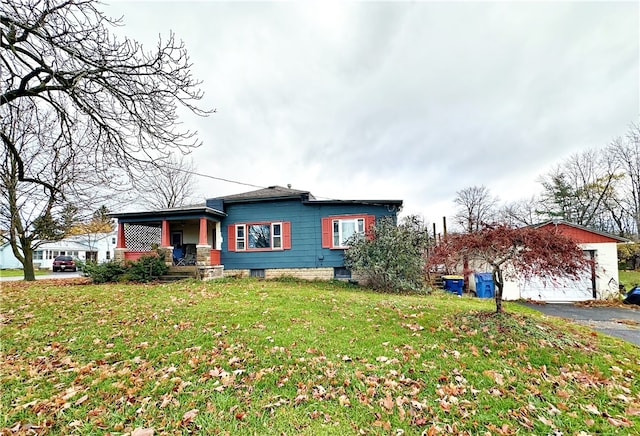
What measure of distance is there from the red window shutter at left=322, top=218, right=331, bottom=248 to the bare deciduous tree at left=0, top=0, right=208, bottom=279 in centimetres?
855

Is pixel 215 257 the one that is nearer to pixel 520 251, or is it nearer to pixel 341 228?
→ pixel 341 228

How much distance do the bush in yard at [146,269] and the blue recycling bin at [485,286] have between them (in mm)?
14108

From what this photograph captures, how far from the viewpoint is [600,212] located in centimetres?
2317

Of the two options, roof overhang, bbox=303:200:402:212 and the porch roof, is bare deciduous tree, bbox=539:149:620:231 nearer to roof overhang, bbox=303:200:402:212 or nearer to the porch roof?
roof overhang, bbox=303:200:402:212

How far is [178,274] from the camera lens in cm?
1252

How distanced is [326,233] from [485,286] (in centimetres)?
757

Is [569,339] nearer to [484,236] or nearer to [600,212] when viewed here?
[484,236]

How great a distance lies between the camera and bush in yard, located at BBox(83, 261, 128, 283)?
39.1 ft

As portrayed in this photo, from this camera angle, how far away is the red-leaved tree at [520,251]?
5.01m

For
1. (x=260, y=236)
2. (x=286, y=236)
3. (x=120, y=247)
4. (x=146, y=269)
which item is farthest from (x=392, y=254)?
(x=120, y=247)

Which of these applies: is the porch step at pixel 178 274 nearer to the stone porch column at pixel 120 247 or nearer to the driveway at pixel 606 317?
the stone porch column at pixel 120 247

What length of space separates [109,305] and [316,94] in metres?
9.77

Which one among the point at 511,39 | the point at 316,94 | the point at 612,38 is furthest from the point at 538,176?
the point at 316,94

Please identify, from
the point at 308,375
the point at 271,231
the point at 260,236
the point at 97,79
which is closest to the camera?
the point at 308,375
